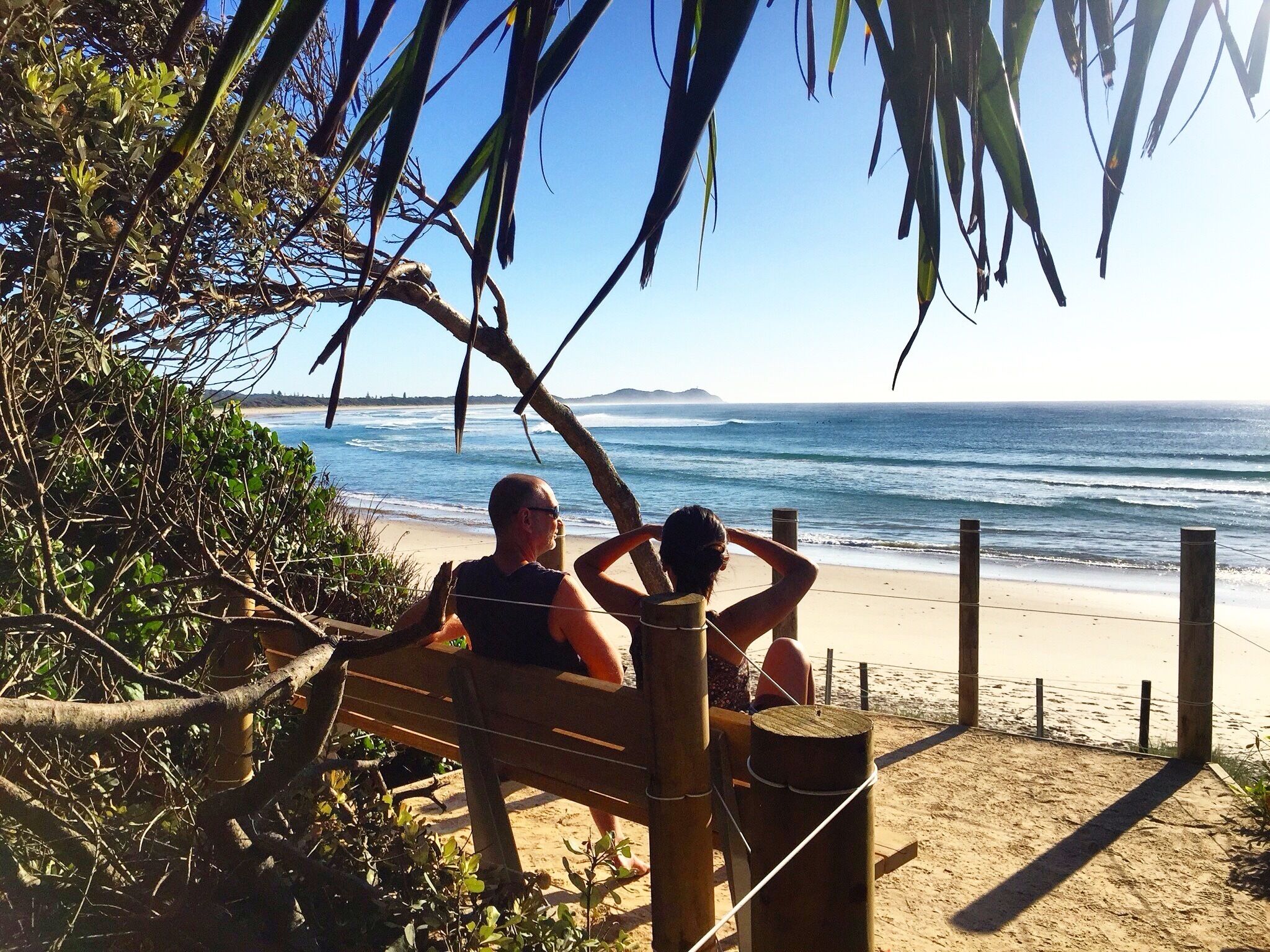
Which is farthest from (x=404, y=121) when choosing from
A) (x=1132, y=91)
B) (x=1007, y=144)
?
(x=1132, y=91)

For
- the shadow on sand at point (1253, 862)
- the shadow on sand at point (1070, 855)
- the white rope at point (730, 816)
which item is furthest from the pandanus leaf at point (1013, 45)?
the shadow on sand at point (1253, 862)

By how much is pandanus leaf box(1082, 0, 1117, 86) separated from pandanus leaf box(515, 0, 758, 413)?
55cm

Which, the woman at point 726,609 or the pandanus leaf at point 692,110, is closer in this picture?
the pandanus leaf at point 692,110

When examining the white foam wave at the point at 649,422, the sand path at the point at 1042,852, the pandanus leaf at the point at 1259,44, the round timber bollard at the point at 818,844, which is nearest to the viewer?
the pandanus leaf at the point at 1259,44

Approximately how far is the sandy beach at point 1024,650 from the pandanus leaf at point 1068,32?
5457 millimetres

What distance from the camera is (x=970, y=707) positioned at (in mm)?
5203

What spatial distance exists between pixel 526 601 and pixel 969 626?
3.46m

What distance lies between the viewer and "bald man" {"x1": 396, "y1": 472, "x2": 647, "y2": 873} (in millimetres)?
2754

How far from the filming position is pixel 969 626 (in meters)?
5.21

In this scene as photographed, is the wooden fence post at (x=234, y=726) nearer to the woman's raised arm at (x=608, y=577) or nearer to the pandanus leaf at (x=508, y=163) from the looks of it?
the woman's raised arm at (x=608, y=577)

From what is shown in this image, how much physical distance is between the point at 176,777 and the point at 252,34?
2.65m

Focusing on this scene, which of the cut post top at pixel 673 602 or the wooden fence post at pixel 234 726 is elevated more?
the cut post top at pixel 673 602

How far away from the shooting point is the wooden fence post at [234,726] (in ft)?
9.07

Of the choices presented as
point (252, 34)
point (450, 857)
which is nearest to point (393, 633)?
point (450, 857)
